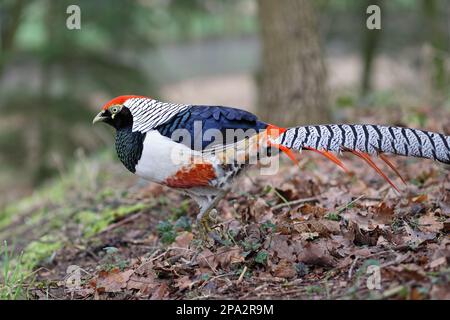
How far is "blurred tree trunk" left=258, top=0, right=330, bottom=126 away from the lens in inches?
299

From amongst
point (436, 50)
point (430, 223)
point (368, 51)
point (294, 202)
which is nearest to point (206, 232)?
point (294, 202)

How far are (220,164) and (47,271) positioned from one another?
6.06 ft

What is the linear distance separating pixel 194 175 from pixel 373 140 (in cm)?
118

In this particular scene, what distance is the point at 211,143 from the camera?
405cm

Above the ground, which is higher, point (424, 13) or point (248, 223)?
point (424, 13)

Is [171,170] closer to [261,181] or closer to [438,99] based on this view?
[261,181]

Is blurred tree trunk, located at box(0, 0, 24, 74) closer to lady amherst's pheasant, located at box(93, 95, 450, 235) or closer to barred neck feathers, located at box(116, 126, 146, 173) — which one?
barred neck feathers, located at box(116, 126, 146, 173)

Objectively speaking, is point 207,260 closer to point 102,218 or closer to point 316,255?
point 316,255

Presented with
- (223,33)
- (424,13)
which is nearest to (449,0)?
(424,13)

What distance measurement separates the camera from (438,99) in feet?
30.4

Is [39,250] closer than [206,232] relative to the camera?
No

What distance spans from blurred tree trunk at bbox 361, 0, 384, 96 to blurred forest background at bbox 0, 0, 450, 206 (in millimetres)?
25

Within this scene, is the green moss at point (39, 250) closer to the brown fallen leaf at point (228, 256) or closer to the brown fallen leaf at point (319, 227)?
the brown fallen leaf at point (228, 256)

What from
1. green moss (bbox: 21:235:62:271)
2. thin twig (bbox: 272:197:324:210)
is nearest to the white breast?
thin twig (bbox: 272:197:324:210)
